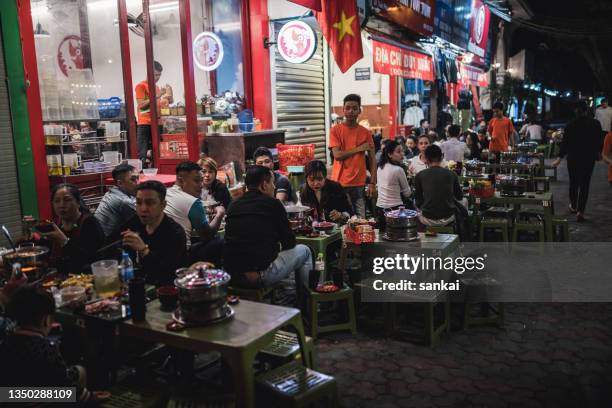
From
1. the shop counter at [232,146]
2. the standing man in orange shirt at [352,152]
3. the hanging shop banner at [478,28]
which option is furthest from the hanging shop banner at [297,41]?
the hanging shop banner at [478,28]

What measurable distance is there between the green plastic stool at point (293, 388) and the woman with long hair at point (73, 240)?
224cm

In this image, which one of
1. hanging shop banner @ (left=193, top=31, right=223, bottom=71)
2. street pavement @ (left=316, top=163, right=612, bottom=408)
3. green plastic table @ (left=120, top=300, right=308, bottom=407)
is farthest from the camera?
hanging shop banner @ (left=193, top=31, right=223, bottom=71)

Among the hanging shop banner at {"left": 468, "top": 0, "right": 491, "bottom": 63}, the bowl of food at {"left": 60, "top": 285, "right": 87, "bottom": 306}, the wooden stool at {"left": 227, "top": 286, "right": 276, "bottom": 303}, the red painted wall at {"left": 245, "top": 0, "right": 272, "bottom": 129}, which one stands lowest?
the wooden stool at {"left": 227, "top": 286, "right": 276, "bottom": 303}

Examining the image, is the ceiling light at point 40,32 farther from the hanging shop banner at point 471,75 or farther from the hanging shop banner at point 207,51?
the hanging shop banner at point 471,75

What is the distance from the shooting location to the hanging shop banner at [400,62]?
11.8 m

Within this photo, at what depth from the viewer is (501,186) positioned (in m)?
8.60

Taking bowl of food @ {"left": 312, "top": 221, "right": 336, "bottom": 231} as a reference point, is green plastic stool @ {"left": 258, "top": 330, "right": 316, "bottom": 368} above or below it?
below

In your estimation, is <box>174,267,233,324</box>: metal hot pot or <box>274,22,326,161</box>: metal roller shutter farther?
<box>274,22,326,161</box>: metal roller shutter

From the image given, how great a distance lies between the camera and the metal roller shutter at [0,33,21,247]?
6.55 metres

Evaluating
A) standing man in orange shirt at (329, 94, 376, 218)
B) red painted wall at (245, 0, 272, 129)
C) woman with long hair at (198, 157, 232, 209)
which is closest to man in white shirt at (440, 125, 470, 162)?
red painted wall at (245, 0, 272, 129)

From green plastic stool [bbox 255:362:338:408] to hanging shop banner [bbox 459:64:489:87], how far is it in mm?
18755

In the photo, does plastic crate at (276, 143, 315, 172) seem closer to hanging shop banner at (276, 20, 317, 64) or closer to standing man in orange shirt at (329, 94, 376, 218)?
hanging shop banner at (276, 20, 317, 64)

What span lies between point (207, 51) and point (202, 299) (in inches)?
302

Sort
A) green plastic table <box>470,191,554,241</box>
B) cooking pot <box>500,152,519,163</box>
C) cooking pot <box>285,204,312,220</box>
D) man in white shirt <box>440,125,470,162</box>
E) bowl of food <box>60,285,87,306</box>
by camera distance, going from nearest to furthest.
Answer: bowl of food <box>60,285,87,306</box> → cooking pot <box>285,204,312,220</box> → green plastic table <box>470,191,554,241</box> → man in white shirt <box>440,125,470,162</box> → cooking pot <box>500,152,519,163</box>
